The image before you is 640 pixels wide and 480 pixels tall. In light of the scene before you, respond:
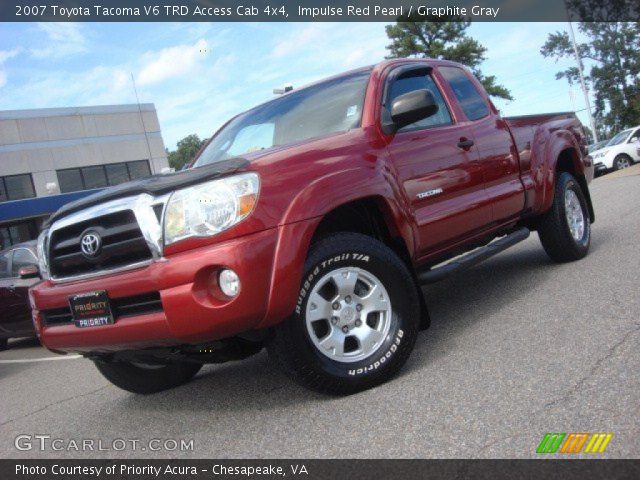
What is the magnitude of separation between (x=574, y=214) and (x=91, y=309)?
4682mm

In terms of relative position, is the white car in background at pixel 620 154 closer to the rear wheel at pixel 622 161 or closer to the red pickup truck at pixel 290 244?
the rear wheel at pixel 622 161

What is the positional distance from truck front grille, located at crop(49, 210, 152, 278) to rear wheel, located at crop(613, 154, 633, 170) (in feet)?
74.9

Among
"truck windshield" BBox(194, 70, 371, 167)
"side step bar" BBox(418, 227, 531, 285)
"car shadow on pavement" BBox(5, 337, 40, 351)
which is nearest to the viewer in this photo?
"side step bar" BBox(418, 227, 531, 285)

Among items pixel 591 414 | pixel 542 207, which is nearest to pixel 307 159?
pixel 591 414

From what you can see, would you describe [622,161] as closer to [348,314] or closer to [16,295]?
[16,295]

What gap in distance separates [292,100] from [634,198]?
8344 mm

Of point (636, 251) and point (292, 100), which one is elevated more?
point (292, 100)

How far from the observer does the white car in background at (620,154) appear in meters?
22.5

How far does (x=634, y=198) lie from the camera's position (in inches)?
426

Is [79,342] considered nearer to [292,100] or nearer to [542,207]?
[292,100]

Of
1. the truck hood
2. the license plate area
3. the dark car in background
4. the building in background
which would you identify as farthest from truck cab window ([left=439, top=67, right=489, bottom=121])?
the building in background

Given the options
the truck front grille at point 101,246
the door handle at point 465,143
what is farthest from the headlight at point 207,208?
the door handle at point 465,143

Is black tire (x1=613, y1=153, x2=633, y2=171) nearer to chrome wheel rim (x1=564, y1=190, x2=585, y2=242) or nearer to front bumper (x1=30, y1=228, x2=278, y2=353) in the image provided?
chrome wheel rim (x1=564, y1=190, x2=585, y2=242)

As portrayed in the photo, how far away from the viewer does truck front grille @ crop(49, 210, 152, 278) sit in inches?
127
